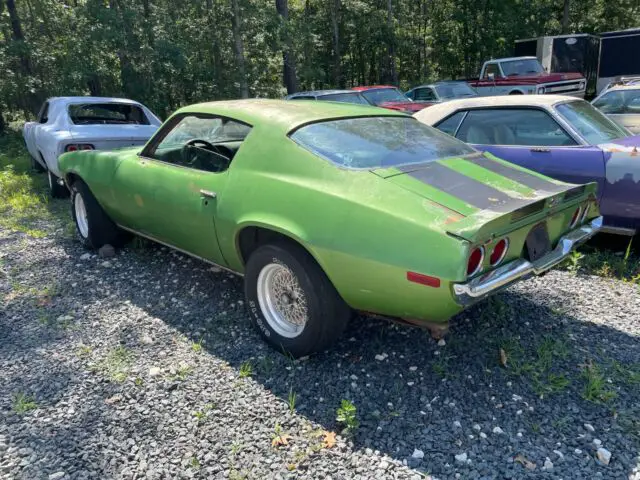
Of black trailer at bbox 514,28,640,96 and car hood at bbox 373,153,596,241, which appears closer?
car hood at bbox 373,153,596,241

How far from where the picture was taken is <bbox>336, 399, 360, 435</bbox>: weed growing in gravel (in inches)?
99.8

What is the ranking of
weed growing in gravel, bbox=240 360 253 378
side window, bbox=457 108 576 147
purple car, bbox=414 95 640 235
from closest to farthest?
weed growing in gravel, bbox=240 360 253 378 → purple car, bbox=414 95 640 235 → side window, bbox=457 108 576 147

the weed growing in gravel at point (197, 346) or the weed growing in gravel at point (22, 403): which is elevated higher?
the weed growing in gravel at point (22, 403)

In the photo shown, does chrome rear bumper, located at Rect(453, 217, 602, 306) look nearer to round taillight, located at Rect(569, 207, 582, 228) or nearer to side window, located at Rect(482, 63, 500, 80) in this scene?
round taillight, located at Rect(569, 207, 582, 228)

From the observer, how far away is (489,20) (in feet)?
91.3

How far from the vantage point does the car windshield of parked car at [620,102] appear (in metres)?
7.75

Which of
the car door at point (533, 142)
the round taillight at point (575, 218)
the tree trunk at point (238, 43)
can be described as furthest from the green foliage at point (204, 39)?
the round taillight at point (575, 218)

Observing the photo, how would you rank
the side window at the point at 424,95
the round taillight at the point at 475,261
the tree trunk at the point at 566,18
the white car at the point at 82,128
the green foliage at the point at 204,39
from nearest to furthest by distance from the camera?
the round taillight at the point at 475,261
the white car at the point at 82,128
the side window at the point at 424,95
the green foliage at the point at 204,39
the tree trunk at the point at 566,18

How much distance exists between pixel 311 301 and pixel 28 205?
6309mm

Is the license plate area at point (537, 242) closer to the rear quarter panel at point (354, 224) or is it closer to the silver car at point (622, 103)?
the rear quarter panel at point (354, 224)

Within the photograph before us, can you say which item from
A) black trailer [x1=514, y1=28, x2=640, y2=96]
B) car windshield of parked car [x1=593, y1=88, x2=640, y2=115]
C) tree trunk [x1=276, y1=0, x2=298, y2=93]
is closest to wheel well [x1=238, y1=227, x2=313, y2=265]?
car windshield of parked car [x1=593, y1=88, x2=640, y2=115]

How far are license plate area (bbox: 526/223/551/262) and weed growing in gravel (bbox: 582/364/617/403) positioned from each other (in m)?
0.72

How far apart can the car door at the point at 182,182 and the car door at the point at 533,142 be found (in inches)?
116

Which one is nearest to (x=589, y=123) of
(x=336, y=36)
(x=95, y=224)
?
(x=95, y=224)
